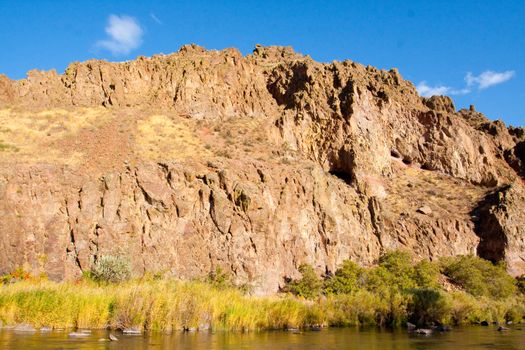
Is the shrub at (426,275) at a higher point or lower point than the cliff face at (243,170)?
lower

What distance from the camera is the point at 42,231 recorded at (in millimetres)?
39906

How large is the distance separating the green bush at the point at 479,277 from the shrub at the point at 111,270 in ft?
107

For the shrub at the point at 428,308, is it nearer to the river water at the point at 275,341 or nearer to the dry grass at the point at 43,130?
the river water at the point at 275,341

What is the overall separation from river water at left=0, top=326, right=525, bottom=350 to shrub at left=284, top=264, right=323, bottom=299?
17392 mm

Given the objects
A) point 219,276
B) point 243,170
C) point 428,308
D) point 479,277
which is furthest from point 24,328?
point 479,277

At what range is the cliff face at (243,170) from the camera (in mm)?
42438

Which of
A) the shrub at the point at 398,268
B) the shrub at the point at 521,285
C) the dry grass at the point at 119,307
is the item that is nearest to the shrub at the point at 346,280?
the shrub at the point at 398,268

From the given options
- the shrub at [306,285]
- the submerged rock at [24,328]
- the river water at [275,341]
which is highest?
the shrub at [306,285]

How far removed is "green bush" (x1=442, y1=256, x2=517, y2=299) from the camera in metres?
49.0

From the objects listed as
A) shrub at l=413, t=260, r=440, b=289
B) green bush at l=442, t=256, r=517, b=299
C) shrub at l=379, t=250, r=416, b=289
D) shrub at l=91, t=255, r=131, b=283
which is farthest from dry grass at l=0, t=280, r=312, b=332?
green bush at l=442, t=256, r=517, b=299

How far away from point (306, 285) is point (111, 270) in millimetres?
16350

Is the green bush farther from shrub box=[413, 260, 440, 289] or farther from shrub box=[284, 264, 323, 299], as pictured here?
shrub box=[284, 264, 323, 299]

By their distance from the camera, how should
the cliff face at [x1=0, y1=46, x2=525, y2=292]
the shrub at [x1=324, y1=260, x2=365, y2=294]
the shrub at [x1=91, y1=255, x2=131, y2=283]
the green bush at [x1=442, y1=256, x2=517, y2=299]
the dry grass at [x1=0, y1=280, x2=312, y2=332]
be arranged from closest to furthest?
the dry grass at [x1=0, y1=280, x2=312, y2=332] < the shrub at [x1=91, y1=255, x2=131, y2=283] < the cliff face at [x1=0, y1=46, x2=525, y2=292] < the shrub at [x1=324, y1=260, x2=365, y2=294] < the green bush at [x1=442, y1=256, x2=517, y2=299]

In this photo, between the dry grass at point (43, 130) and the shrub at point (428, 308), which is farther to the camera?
the dry grass at point (43, 130)
